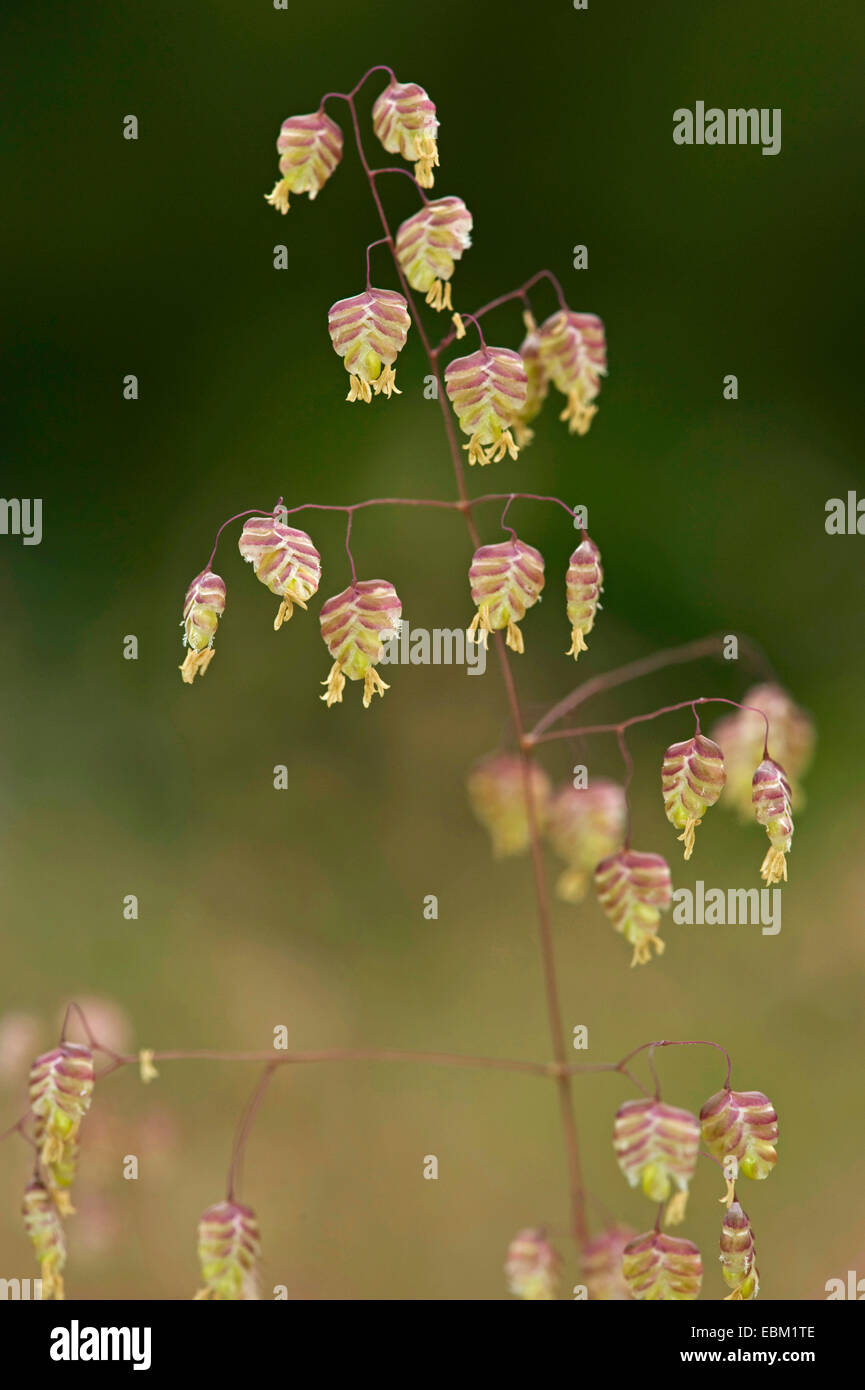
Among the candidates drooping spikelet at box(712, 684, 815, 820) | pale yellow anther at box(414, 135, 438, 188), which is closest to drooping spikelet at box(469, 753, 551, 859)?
drooping spikelet at box(712, 684, 815, 820)

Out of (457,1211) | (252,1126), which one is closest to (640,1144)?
(457,1211)

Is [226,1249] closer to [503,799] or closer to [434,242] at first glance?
[503,799]

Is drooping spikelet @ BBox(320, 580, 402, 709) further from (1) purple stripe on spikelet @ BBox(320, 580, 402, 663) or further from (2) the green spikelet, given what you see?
(2) the green spikelet

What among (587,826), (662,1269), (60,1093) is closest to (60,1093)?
(60,1093)

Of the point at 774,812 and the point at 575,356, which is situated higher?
the point at 575,356

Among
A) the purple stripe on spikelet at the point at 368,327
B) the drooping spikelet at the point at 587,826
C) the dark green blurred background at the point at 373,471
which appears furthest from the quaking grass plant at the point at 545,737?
the dark green blurred background at the point at 373,471
